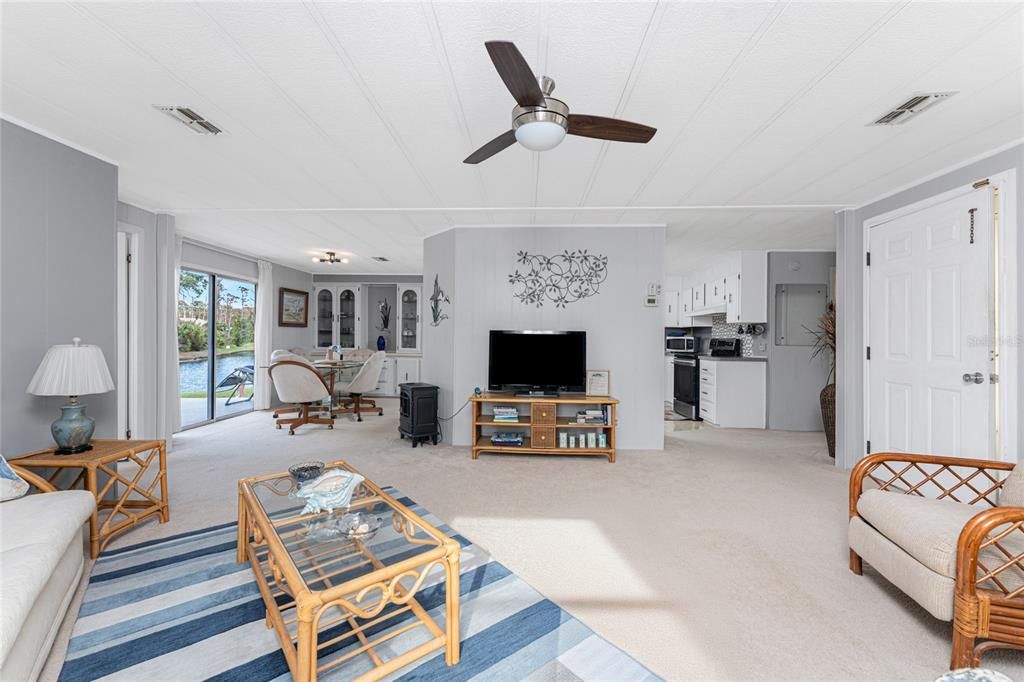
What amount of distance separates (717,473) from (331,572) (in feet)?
10.5

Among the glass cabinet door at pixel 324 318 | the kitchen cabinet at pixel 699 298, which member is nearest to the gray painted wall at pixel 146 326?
the glass cabinet door at pixel 324 318

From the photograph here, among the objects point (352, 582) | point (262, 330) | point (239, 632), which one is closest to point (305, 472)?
point (239, 632)

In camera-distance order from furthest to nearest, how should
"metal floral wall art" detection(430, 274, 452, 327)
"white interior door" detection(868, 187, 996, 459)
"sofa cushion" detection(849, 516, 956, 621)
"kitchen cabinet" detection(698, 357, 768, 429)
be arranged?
"kitchen cabinet" detection(698, 357, 768, 429) < "metal floral wall art" detection(430, 274, 452, 327) < "white interior door" detection(868, 187, 996, 459) < "sofa cushion" detection(849, 516, 956, 621)

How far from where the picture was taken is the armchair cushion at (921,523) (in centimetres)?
148

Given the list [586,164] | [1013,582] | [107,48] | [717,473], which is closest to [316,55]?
[107,48]

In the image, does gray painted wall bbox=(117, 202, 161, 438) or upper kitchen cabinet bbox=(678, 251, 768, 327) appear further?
upper kitchen cabinet bbox=(678, 251, 768, 327)

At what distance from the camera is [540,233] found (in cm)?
439

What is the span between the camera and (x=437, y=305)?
469 cm

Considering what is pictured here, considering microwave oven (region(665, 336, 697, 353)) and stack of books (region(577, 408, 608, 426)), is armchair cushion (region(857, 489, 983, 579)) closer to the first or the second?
stack of books (region(577, 408, 608, 426))

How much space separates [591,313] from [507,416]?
1365 millimetres

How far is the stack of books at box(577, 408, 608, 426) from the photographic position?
4.09 m

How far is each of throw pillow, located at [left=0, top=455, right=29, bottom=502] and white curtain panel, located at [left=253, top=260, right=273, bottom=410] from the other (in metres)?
4.64

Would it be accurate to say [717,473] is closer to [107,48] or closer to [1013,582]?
[1013,582]

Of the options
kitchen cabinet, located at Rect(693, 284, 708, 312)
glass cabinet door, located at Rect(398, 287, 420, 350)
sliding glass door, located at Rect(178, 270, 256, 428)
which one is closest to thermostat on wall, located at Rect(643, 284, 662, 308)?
kitchen cabinet, located at Rect(693, 284, 708, 312)
